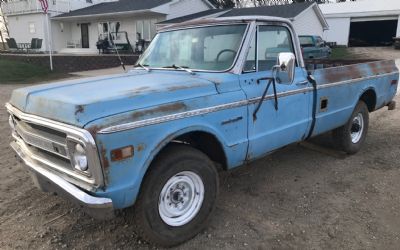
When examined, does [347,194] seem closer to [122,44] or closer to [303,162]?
[303,162]

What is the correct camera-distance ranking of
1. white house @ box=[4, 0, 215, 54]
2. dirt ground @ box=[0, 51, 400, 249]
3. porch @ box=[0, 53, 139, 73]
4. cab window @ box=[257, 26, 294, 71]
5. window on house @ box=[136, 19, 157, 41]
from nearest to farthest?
dirt ground @ box=[0, 51, 400, 249]
cab window @ box=[257, 26, 294, 71]
porch @ box=[0, 53, 139, 73]
white house @ box=[4, 0, 215, 54]
window on house @ box=[136, 19, 157, 41]

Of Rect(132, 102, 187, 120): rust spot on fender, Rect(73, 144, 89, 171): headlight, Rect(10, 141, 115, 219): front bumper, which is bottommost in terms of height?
Rect(10, 141, 115, 219): front bumper

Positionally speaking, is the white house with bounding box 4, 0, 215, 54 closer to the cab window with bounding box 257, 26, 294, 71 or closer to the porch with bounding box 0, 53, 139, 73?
the porch with bounding box 0, 53, 139, 73

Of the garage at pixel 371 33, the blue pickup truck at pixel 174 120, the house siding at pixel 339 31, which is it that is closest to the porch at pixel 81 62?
the blue pickup truck at pixel 174 120

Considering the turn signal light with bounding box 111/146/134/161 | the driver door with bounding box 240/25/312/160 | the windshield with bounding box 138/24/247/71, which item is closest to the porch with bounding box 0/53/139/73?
the windshield with bounding box 138/24/247/71

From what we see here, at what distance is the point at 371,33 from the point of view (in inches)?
1556

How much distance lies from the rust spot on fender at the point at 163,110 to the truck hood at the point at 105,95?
4 centimetres

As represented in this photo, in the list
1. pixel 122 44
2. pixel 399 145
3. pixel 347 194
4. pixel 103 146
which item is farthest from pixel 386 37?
pixel 103 146

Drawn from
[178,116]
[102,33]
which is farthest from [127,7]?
[178,116]

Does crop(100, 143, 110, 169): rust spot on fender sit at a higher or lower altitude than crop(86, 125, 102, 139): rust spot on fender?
lower

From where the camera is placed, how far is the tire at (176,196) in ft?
10.0

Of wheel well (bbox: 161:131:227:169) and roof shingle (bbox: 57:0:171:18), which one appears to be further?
roof shingle (bbox: 57:0:171:18)

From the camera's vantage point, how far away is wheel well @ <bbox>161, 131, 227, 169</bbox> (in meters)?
3.50

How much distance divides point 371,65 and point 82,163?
482 cm
